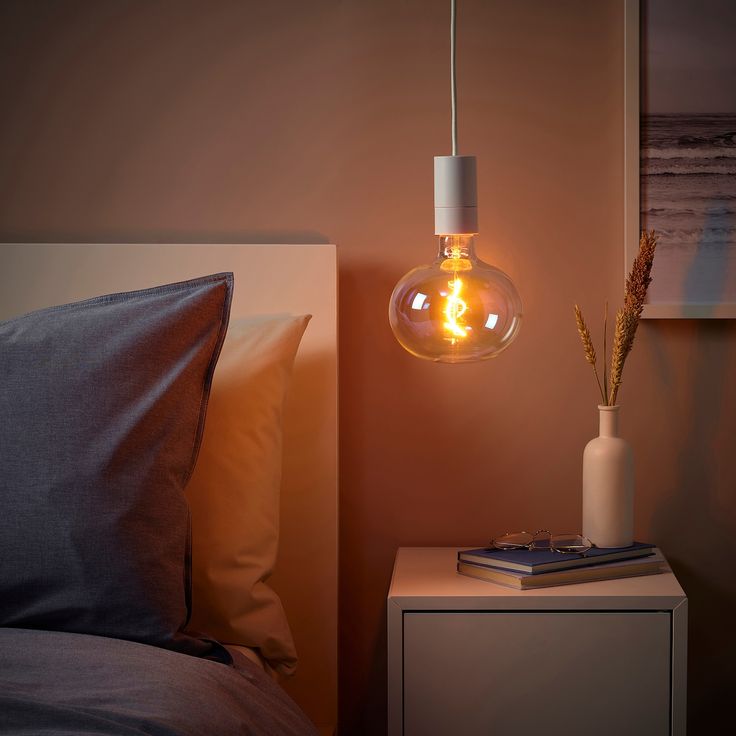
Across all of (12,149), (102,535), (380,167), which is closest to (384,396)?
(380,167)

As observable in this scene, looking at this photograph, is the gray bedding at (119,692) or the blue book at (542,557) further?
the blue book at (542,557)

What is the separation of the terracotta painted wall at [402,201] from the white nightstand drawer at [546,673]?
389 millimetres

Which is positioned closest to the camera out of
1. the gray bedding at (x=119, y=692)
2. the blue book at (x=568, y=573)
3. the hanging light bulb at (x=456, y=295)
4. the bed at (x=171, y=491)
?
the gray bedding at (x=119, y=692)

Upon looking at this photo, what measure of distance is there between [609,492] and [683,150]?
68cm

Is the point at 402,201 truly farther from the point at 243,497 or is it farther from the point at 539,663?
the point at 539,663

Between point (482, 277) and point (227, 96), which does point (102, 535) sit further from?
point (227, 96)

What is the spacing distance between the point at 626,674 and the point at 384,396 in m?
0.68

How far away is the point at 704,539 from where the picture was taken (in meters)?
1.67

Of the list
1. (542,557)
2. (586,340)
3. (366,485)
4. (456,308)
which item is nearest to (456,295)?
(456,308)

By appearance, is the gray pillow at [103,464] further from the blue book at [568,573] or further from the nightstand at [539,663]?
the blue book at [568,573]

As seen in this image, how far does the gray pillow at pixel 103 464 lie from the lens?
1.05 m

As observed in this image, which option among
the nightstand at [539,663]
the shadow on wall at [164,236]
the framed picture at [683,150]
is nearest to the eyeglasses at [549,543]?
the nightstand at [539,663]

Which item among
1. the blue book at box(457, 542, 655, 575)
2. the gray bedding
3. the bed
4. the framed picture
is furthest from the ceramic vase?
the gray bedding

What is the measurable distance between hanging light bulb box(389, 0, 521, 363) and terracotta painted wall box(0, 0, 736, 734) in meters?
0.39
